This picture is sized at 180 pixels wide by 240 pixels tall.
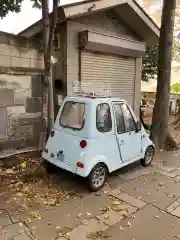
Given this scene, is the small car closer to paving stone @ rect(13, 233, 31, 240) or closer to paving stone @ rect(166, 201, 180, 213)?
paving stone @ rect(166, 201, 180, 213)

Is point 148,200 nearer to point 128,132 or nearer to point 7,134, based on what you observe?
point 128,132

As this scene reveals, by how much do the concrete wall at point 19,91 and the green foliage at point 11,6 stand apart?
0.55 metres

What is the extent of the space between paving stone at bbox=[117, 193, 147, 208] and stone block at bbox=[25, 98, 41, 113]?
3654 millimetres

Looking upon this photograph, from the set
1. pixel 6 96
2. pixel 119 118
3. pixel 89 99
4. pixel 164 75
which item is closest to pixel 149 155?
pixel 119 118

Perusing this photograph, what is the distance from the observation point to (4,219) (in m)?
3.32

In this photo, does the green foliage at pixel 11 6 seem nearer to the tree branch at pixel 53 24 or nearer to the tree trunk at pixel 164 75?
the tree branch at pixel 53 24

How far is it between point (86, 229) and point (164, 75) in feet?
18.6

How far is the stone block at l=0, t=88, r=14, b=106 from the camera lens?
18.9ft

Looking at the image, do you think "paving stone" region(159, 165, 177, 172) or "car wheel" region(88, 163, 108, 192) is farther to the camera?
"paving stone" region(159, 165, 177, 172)

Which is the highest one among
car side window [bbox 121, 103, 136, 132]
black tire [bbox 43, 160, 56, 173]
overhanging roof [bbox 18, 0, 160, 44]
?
overhanging roof [bbox 18, 0, 160, 44]

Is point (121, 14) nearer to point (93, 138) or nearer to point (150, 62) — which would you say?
point (93, 138)

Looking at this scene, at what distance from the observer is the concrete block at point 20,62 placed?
578cm

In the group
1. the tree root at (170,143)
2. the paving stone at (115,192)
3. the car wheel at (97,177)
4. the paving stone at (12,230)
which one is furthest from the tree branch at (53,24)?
the tree root at (170,143)

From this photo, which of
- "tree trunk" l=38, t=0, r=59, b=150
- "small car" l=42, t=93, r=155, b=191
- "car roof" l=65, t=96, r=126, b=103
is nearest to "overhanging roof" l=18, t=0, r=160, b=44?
"tree trunk" l=38, t=0, r=59, b=150
